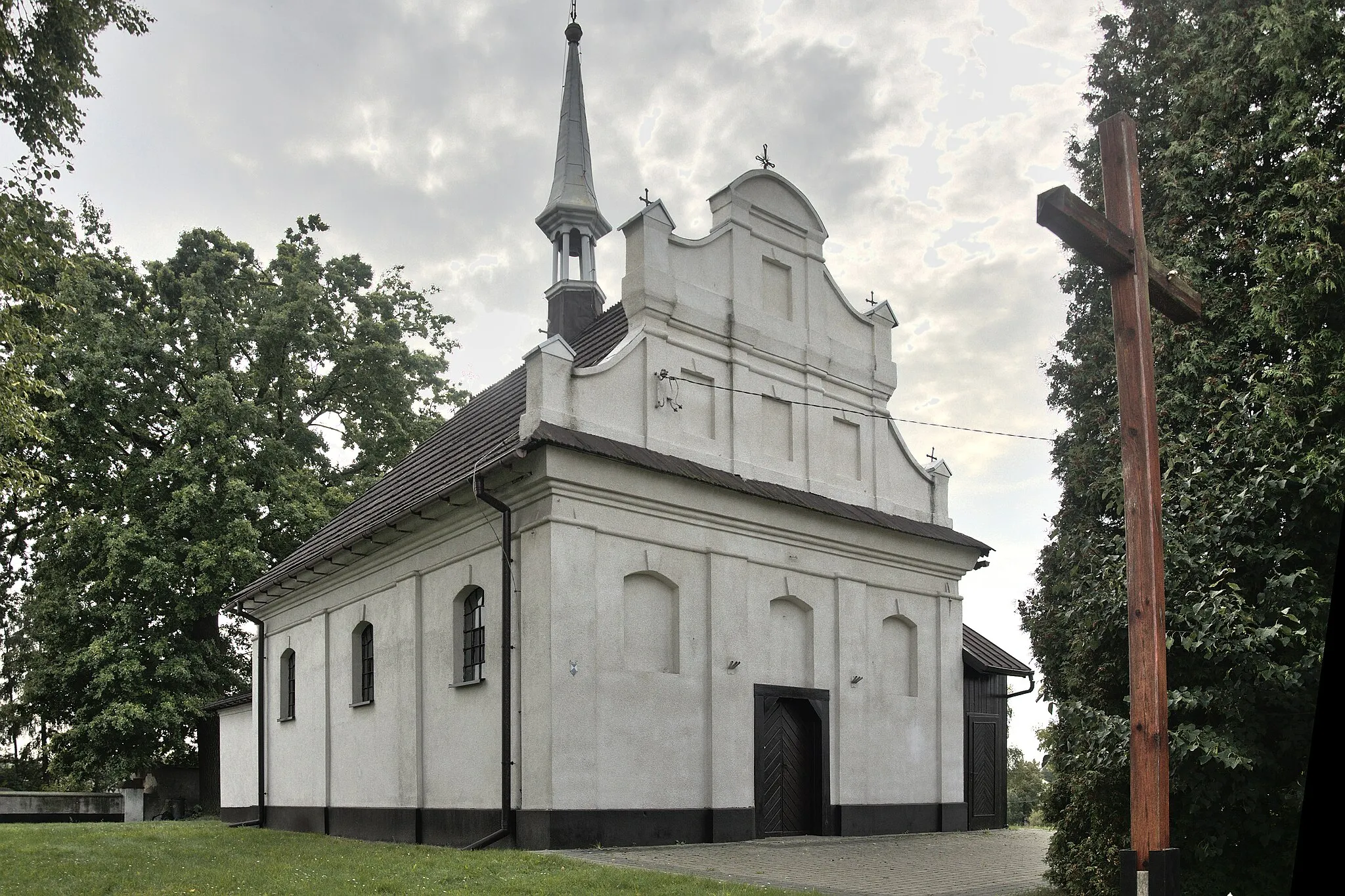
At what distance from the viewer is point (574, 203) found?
24328mm

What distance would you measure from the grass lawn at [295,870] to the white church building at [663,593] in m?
2.04

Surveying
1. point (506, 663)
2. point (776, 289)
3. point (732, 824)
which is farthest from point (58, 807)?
point (776, 289)

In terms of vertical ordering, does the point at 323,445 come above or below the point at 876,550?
above

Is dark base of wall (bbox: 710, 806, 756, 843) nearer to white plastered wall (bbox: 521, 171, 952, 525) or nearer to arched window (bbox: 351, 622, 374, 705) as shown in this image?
white plastered wall (bbox: 521, 171, 952, 525)

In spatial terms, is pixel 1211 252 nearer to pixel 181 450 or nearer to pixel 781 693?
pixel 781 693

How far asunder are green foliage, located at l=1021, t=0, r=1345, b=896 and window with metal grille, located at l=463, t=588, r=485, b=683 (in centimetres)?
874

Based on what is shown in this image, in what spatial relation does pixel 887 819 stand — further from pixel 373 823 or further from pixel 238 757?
pixel 238 757

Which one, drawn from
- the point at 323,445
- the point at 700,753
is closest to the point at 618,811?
the point at 700,753

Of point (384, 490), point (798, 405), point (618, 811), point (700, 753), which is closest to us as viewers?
point (618, 811)

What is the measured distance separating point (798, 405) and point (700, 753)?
660 centimetres

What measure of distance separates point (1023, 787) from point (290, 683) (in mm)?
23573

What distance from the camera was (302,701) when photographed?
24.9 meters

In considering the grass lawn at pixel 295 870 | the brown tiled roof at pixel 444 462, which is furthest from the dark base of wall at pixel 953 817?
the brown tiled roof at pixel 444 462

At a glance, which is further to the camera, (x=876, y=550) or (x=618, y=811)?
(x=876, y=550)
